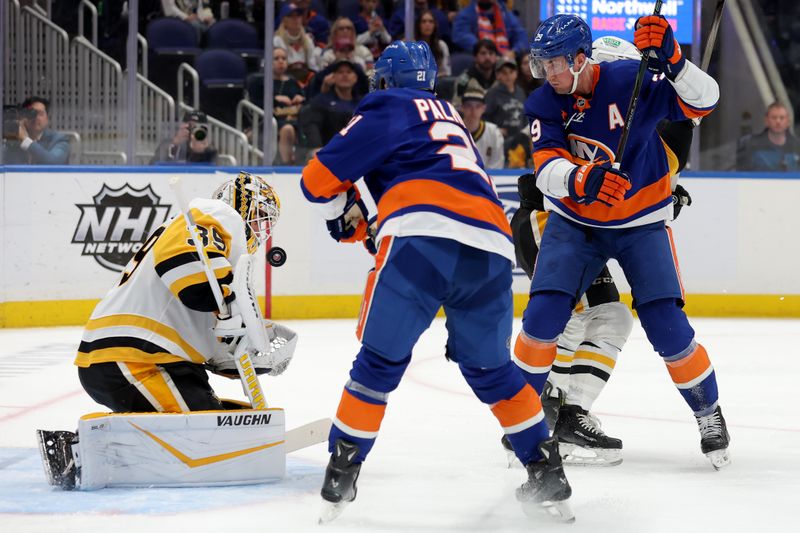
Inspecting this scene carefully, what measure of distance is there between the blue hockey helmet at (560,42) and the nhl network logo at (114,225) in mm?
3809

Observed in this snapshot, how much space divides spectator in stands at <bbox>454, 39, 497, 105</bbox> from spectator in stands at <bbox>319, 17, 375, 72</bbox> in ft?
1.90

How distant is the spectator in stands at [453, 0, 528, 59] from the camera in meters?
8.07

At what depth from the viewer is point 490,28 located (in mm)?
8172

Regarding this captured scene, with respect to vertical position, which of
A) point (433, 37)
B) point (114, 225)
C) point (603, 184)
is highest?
point (433, 37)

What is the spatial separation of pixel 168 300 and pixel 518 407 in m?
0.94

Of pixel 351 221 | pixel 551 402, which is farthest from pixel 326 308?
pixel 351 221

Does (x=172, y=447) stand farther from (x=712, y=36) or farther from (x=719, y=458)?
(x=712, y=36)

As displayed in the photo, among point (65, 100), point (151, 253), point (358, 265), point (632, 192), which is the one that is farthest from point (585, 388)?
point (65, 100)

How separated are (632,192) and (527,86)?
15.5 ft

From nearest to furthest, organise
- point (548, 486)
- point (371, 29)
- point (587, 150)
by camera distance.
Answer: point (548, 486) < point (587, 150) < point (371, 29)

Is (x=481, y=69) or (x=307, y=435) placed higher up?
(x=481, y=69)

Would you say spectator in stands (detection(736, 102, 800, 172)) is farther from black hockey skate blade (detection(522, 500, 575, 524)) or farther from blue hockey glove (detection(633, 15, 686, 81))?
black hockey skate blade (detection(522, 500, 575, 524))

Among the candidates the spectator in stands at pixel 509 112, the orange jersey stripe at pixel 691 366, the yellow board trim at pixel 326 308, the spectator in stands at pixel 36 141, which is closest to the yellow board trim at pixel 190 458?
the orange jersey stripe at pixel 691 366

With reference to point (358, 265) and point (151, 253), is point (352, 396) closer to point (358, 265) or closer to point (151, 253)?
point (151, 253)
